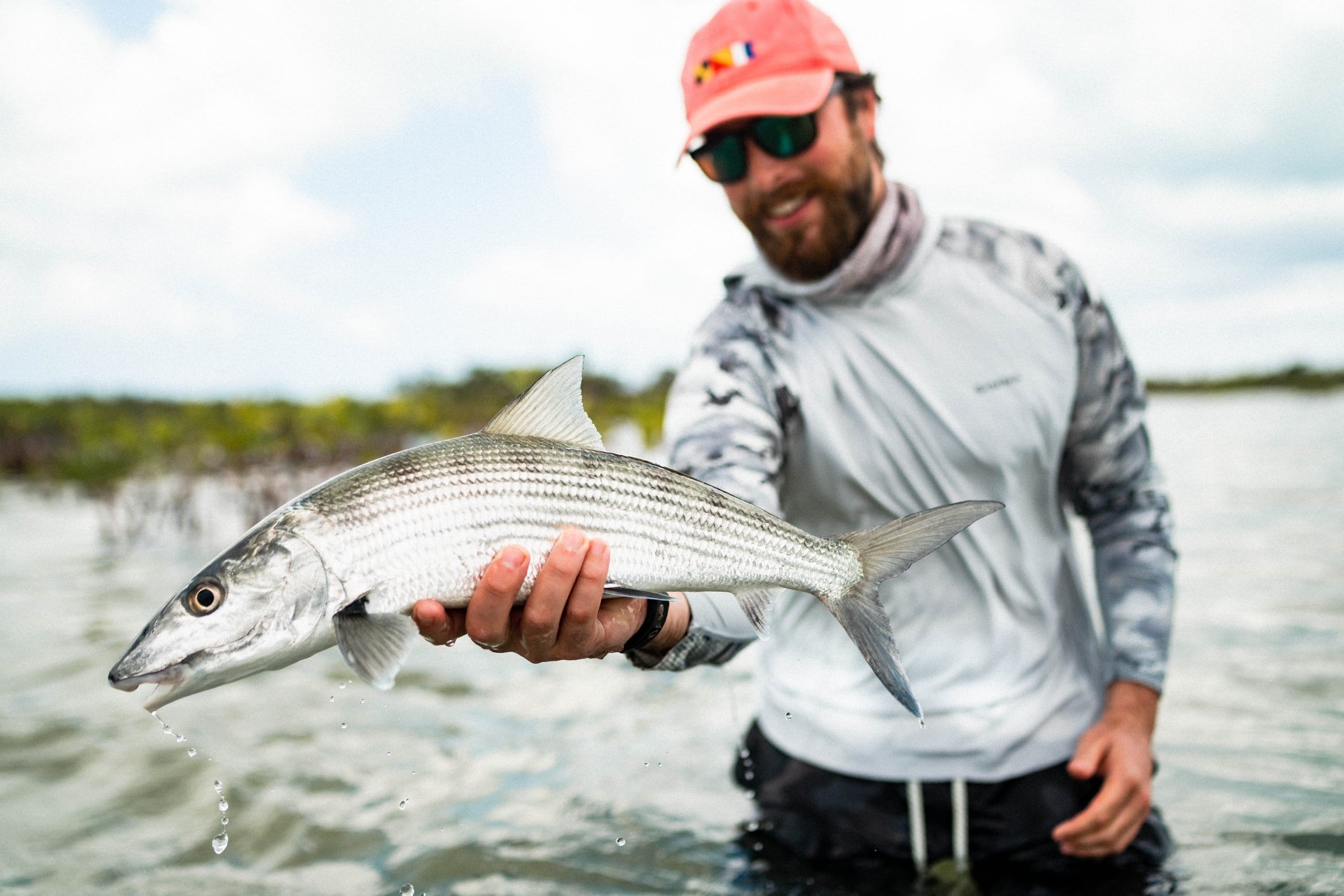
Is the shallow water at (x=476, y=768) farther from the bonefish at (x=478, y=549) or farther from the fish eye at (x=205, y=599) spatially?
the fish eye at (x=205, y=599)

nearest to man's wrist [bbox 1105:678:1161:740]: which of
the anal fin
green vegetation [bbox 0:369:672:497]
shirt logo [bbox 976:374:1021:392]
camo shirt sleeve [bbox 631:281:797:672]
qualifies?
shirt logo [bbox 976:374:1021:392]

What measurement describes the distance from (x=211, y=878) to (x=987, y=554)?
355 centimetres

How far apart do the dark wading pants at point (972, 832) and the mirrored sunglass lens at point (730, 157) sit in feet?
6.75

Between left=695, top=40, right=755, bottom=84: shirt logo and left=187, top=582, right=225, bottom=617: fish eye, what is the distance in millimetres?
2274

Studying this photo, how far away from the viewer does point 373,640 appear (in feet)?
6.82

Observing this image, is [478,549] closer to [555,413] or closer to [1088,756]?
[555,413]

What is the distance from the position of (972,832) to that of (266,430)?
12.6 m

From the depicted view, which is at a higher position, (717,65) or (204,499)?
(717,65)

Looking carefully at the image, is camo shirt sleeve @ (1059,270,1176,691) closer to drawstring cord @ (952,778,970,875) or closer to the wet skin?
the wet skin

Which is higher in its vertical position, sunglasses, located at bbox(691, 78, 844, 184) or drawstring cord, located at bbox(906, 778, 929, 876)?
sunglasses, located at bbox(691, 78, 844, 184)

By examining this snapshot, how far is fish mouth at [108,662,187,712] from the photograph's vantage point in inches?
78.4

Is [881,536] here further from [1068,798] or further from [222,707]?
[222,707]

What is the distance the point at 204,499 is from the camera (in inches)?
552

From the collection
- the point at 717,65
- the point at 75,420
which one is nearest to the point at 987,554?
the point at 717,65
